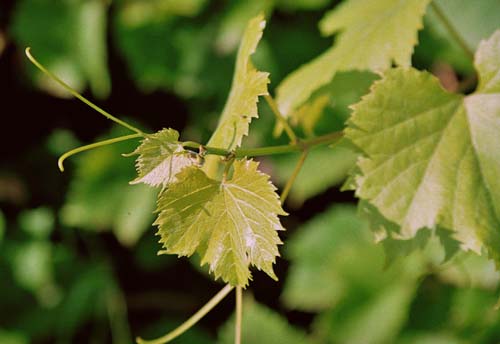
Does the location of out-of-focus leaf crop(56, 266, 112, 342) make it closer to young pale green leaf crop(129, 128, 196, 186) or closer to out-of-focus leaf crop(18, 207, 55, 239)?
out-of-focus leaf crop(18, 207, 55, 239)

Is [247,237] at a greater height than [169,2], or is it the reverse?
[169,2]

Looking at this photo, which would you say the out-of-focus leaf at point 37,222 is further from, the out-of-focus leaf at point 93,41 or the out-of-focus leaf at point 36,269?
the out-of-focus leaf at point 93,41

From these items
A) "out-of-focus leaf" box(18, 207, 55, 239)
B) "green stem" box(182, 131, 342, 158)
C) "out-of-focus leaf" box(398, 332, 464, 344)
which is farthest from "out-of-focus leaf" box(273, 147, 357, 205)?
"green stem" box(182, 131, 342, 158)

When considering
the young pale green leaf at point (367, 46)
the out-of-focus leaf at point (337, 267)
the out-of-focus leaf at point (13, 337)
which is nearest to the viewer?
the young pale green leaf at point (367, 46)

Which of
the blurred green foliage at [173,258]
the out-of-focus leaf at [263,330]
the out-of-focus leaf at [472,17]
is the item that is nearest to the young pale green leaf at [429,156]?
the out-of-focus leaf at [472,17]

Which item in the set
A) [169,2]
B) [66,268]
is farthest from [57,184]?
[169,2]

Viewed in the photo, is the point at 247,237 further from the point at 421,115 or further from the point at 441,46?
the point at 441,46
